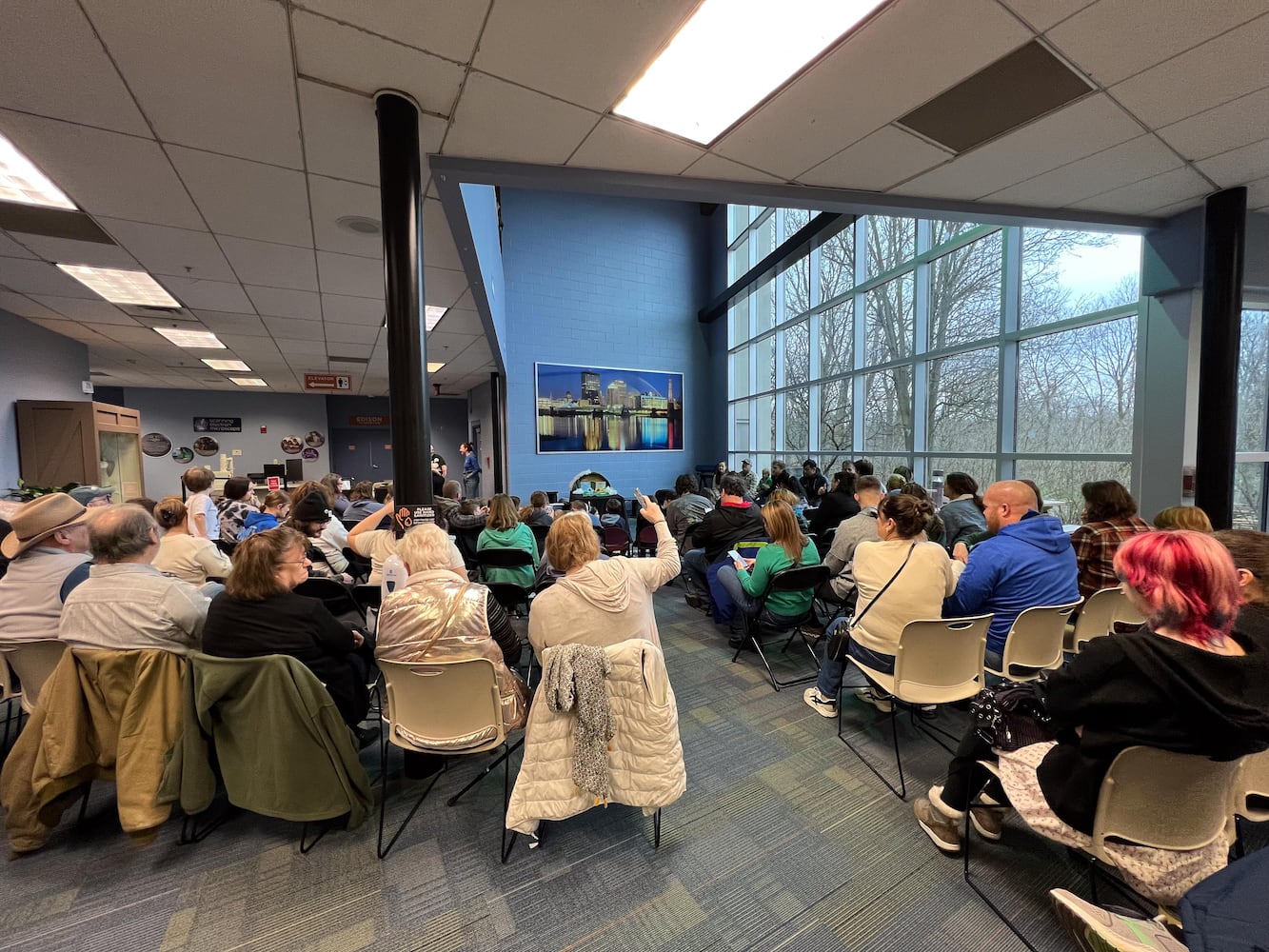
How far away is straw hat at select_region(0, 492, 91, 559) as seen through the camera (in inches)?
77.2

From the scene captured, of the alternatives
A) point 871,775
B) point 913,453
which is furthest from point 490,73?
point 913,453

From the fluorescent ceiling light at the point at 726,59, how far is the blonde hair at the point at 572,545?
6.14 feet

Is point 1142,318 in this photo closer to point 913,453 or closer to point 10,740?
point 913,453

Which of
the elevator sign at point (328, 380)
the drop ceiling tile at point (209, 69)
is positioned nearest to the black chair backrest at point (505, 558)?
the drop ceiling tile at point (209, 69)

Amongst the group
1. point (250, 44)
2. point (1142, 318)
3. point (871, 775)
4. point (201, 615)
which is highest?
point (250, 44)

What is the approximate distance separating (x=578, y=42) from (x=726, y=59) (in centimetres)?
59

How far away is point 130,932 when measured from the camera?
1.47 m

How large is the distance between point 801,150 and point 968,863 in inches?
126

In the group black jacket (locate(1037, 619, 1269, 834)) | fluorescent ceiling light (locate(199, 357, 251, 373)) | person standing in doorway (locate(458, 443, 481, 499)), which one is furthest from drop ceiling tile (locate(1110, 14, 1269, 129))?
fluorescent ceiling light (locate(199, 357, 251, 373))

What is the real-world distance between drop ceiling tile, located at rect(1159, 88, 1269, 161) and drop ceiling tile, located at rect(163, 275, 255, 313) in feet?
21.7

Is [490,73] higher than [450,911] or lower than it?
higher

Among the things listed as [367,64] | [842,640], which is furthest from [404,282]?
[842,640]

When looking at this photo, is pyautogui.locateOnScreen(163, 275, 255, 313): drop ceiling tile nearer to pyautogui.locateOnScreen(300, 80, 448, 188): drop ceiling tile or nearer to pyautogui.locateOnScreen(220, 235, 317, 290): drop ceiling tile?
pyautogui.locateOnScreen(220, 235, 317, 290): drop ceiling tile

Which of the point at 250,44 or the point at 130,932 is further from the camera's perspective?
the point at 250,44
